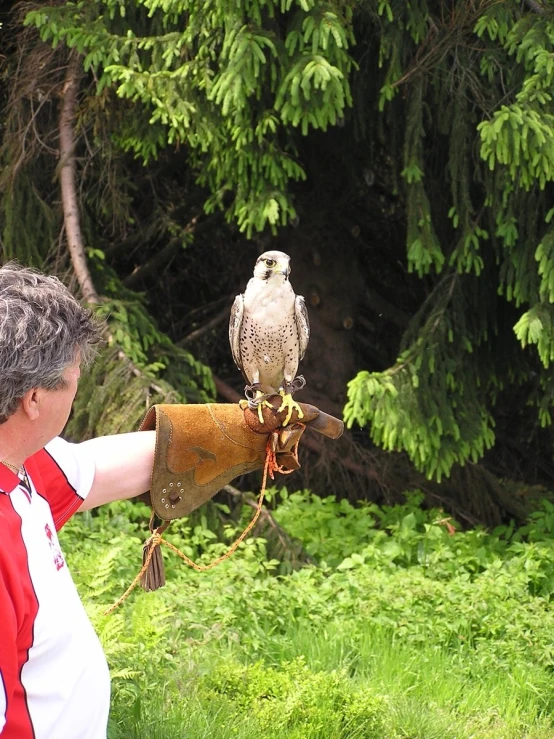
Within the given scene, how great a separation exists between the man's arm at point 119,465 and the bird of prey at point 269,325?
2.47 ft

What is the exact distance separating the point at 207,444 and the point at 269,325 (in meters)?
0.67

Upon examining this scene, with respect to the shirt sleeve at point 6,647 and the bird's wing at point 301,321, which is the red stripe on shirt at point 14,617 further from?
the bird's wing at point 301,321

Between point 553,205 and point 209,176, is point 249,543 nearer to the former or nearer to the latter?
point 209,176

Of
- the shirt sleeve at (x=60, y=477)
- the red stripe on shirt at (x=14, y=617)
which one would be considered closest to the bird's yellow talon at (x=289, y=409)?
the shirt sleeve at (x=60, y=477)

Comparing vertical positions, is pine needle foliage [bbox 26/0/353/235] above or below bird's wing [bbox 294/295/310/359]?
above

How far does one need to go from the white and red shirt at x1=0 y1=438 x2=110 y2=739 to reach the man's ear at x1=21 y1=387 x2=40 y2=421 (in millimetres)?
111

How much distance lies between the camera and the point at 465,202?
4.71 m

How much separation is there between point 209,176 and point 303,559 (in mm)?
2185

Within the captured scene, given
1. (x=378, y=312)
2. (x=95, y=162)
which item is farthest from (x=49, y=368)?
(x=378, y=312)

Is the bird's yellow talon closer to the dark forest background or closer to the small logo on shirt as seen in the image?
the small logo on shirt

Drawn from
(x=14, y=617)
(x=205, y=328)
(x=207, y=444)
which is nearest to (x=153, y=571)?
(x=207, y=444)

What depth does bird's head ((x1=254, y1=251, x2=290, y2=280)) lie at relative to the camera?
3.07m

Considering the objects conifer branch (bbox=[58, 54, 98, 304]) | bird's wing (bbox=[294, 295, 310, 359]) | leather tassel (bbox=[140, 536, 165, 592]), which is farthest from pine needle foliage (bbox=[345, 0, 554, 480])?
leather tassel (bbox=[140, 536, 165, 592])

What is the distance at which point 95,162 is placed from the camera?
5590 millimetres
